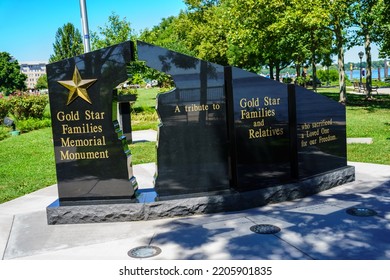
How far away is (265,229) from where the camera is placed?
5297 mm

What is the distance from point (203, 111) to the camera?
20.3ft

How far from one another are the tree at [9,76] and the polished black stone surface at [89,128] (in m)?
109

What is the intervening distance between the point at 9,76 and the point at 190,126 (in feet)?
365

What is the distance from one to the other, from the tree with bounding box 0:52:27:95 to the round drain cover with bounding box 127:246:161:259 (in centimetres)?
11064

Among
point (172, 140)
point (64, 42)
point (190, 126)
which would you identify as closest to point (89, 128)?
point (172, 140)

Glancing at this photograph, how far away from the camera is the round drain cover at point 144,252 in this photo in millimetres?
4648

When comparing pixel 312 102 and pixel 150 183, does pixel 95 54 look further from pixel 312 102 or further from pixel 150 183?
pixel 312 102

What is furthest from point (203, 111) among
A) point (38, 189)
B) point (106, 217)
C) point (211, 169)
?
point (38, 189)

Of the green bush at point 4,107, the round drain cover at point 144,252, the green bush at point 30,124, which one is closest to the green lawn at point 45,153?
the green bush at point 30,124

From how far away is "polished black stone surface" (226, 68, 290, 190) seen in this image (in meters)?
6.41

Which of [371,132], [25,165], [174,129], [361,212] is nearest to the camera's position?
[361,212]

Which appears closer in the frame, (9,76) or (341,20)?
(341,20)

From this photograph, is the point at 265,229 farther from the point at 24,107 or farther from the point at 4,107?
the point at 4,107
